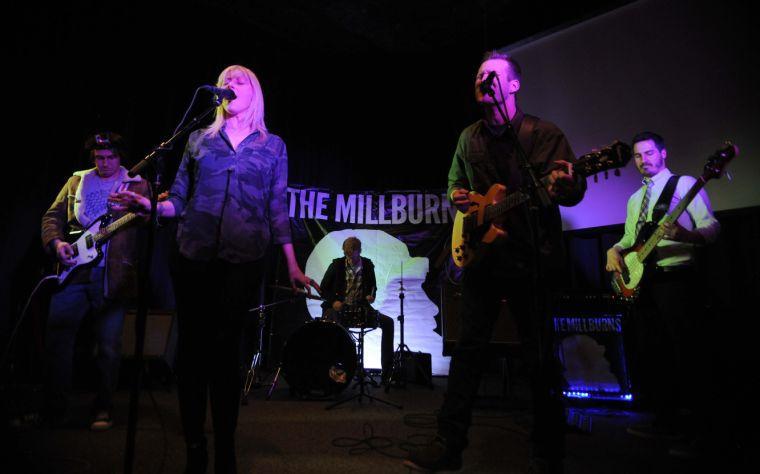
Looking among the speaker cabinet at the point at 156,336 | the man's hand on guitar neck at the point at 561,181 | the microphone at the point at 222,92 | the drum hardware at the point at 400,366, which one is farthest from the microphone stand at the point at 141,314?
the drum hardware at the point at 400,366

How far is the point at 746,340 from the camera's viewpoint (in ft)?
12.6

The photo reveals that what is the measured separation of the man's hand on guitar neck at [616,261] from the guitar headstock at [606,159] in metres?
2.17

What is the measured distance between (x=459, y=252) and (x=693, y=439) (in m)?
2.22

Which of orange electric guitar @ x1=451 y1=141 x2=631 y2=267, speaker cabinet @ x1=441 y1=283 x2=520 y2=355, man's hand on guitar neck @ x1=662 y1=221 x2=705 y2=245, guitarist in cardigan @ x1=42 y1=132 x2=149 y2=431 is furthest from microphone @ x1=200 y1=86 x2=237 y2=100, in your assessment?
man's hand on guitar neck @ x1=662 y1=221 x2=705 y2=245

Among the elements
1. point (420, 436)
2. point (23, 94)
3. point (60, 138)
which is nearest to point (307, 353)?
point (420, 436)

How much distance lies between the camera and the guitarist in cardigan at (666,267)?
11.2 feet

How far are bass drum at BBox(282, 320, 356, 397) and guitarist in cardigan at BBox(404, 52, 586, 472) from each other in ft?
9.26

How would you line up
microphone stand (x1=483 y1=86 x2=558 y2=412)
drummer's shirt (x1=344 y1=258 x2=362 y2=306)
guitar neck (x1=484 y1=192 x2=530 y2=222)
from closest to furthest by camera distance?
microphone stand (x1=483 y1=86 x2=558 y2=412) → guitar neck (x1=484 y1=192 x2=530 y2=222) → drummer's shirt (x1=344 y1=258 x2=362 y2=306)

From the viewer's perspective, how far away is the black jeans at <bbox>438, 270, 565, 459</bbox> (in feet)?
6.72

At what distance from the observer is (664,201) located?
3736 millimetres

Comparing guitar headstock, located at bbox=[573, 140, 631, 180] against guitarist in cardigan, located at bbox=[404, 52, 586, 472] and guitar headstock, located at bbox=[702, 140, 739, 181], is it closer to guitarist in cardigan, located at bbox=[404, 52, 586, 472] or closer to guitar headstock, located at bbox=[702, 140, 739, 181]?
guitarist in cardigan, located at bbox=[404, 52, 586, 472]

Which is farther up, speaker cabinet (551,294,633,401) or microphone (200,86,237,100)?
microphone (200,86,237,100)

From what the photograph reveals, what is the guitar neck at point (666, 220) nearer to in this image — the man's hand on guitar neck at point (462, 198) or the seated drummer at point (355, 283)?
the man's hand on guitar neck at point (462, 198)

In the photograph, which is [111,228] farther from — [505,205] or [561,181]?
[561,181]
